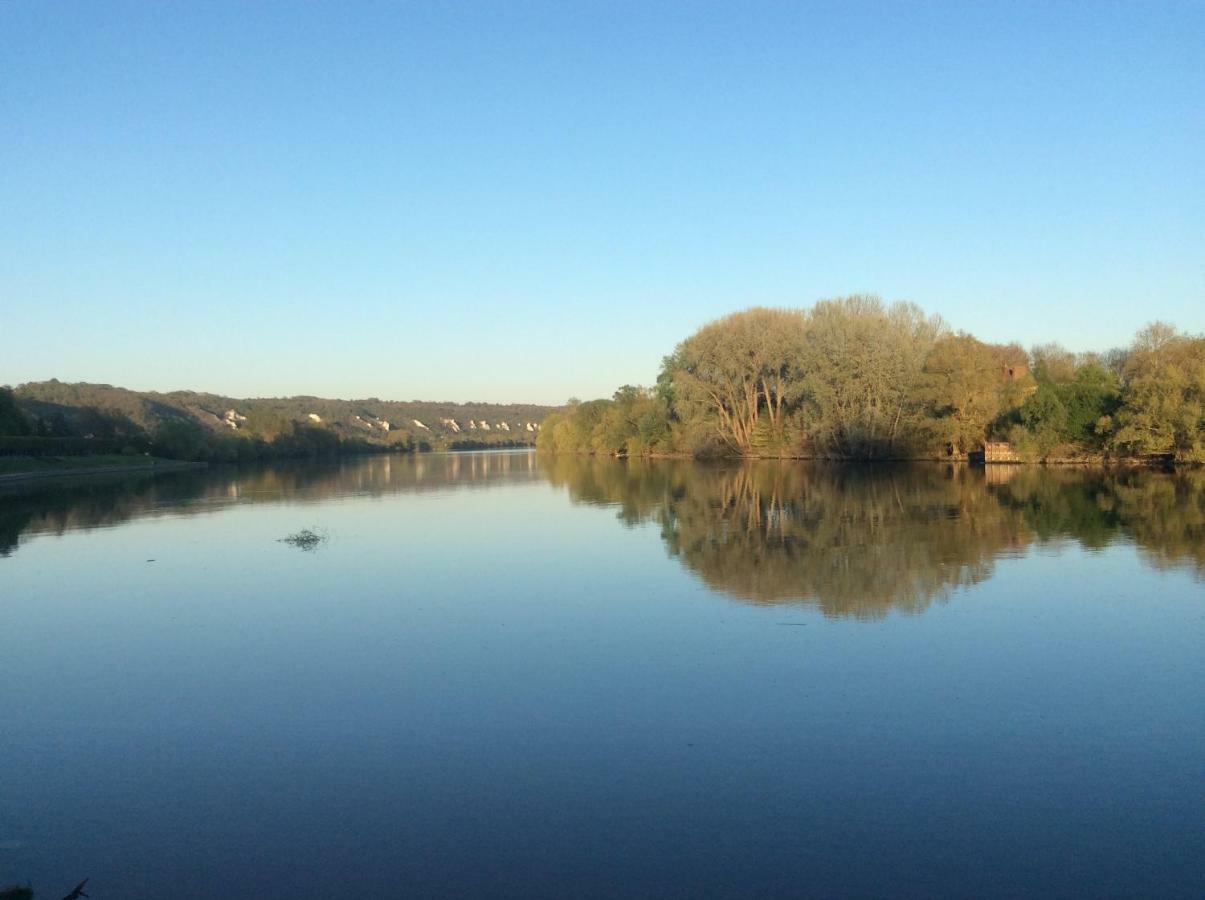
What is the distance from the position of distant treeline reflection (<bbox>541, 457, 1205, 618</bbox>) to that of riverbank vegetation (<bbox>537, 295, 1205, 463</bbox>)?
5596mm

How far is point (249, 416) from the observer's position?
10062cm

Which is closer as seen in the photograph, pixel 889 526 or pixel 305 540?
pixel 889 526

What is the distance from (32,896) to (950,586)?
1071 centimetres

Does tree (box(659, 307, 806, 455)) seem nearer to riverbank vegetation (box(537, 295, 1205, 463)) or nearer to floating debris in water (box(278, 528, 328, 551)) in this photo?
riverbank vegetation (box(537, 295, 1205, 463))

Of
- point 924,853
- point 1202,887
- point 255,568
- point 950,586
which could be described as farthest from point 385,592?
point 1202,887

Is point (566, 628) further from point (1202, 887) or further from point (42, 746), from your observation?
point (1202, 887)

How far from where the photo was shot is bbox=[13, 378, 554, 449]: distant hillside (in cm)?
8100

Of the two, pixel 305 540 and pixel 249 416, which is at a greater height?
pixel 249 416

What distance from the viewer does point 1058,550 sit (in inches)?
598

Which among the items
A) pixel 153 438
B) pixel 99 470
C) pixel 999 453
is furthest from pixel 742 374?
pixel 153 438

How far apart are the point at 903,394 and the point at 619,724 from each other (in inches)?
1804

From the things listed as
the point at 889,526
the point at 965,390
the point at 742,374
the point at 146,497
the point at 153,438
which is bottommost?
the point at 146,497

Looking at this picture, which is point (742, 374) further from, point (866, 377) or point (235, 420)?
point (235, 420)

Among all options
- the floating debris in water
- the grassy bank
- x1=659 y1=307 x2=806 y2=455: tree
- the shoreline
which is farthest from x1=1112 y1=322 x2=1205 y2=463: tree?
the grassy bank
